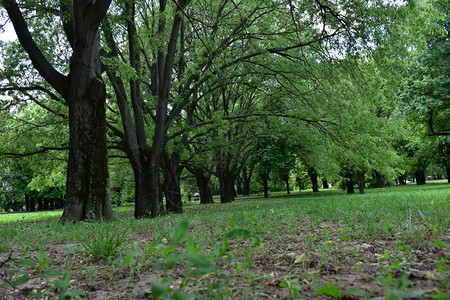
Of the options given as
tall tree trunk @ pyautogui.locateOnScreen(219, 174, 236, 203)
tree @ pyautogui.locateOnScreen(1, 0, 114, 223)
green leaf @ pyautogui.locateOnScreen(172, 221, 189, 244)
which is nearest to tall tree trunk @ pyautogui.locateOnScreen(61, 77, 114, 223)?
tree @ pyautogui.locateOnScreen(1, 0, 114, 223)

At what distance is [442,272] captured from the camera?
5.52 feet

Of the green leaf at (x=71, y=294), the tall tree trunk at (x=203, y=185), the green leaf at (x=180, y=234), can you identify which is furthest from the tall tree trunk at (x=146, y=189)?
the tall tree trunk at (x=203, y=185)

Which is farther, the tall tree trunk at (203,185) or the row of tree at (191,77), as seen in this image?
Result: the tall tree trunk at (203,185)

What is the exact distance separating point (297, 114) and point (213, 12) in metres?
6.03

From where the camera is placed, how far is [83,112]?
22.6ft

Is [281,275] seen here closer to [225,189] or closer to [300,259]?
[300,259]

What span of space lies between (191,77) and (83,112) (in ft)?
15.9

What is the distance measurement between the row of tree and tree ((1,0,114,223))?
0.08ft

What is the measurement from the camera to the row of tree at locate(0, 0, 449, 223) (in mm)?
6766

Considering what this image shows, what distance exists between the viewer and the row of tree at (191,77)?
6766mm

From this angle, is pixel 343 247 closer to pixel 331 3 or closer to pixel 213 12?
pixel 331 3

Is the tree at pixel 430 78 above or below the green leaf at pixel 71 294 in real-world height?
above

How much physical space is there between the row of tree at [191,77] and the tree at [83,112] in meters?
0.03

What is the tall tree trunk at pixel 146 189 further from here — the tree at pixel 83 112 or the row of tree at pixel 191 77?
the tree at pixel 83 112
